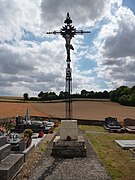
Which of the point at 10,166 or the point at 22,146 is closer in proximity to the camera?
the point at 10,166

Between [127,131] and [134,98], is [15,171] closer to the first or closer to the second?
[127,131]

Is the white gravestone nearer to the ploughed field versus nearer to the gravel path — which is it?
the gravel path

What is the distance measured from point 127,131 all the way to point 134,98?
2133 inches

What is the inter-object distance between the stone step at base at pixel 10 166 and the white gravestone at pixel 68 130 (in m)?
2.93

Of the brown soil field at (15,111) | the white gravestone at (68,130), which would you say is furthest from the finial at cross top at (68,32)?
the brown soil field at (15,111)

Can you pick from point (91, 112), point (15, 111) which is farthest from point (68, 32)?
point (91, 112)

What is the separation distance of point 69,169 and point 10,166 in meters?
2.22

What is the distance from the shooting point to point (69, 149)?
13047 mm

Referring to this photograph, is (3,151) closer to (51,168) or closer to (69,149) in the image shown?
(51,168)

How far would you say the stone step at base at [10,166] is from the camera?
8891 millimetres

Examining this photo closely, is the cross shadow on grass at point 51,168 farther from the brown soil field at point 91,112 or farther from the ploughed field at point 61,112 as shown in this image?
the brown soil field at point 91,112

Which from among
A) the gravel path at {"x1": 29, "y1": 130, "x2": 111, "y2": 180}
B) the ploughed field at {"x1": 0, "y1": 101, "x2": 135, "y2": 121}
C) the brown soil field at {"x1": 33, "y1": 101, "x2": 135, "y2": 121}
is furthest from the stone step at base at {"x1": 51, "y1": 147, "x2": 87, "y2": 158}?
the brown soil field at {"x1": 33, "y1": 101, "x2": 135, "y2": 121}

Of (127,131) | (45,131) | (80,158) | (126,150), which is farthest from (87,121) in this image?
(80,158)

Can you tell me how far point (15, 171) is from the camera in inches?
391
